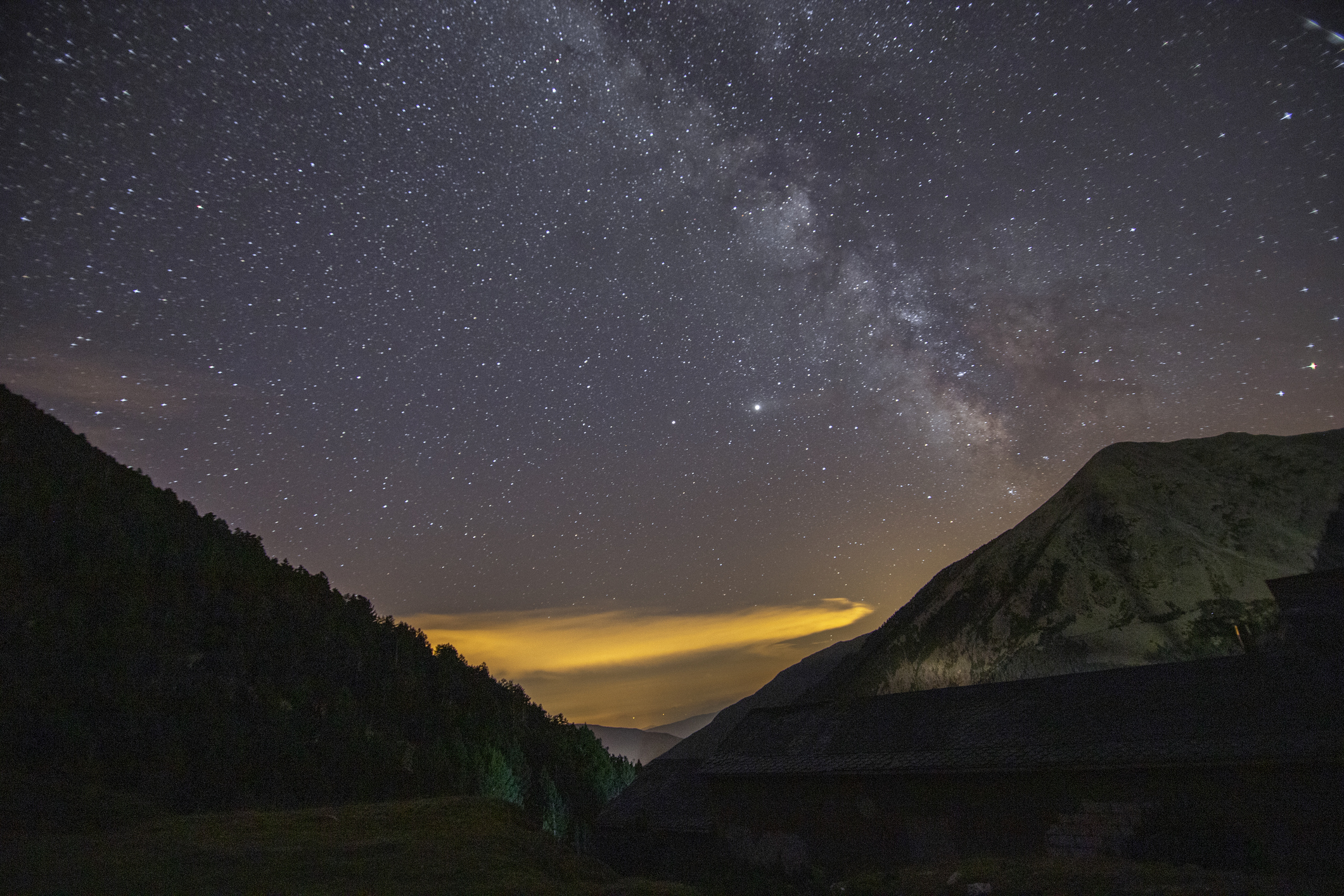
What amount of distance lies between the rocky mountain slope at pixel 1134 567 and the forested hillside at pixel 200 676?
3499 cm

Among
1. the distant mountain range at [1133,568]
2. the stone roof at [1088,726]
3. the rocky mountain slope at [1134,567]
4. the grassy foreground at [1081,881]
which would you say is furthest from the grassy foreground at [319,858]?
the rocky mountain slope at [1134,567]

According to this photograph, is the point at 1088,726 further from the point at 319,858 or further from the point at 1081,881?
the point at 319,858

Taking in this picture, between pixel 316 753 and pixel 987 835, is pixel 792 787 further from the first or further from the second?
pixel 316 753

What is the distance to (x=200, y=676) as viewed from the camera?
112ft

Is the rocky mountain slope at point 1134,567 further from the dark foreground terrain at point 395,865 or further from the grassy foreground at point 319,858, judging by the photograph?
the grassy foreground at point 319,858

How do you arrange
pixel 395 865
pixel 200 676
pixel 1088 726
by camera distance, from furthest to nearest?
1. pixel 200 676
2. pixel 1088 726
3. pixel 395 865

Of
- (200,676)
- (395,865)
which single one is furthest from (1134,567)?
(200,676)

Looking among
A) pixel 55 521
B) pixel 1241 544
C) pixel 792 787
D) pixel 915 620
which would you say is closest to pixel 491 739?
pixel 55 521

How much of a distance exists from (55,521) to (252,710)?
16.8 metres

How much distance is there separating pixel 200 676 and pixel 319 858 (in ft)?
103

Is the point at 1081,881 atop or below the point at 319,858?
below

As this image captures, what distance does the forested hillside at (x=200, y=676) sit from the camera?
26922mm

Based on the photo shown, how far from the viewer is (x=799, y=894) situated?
59.0 ft

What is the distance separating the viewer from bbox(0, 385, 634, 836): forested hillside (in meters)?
26.9
